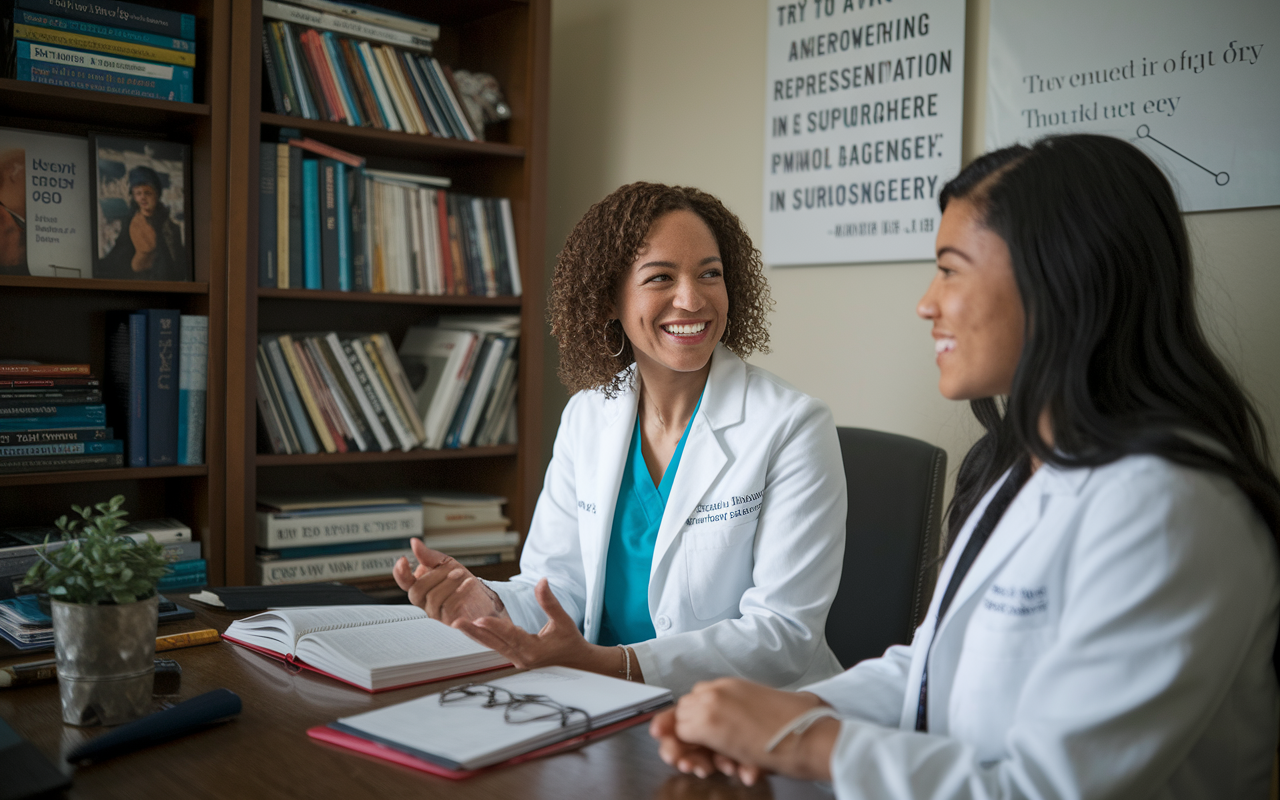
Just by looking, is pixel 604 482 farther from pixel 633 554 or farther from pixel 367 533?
pixel 367 533

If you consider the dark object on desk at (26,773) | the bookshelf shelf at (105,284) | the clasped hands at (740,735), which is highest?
the bookshelf shelf at (105,284)

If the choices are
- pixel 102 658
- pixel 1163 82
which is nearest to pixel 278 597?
pixel 102 658

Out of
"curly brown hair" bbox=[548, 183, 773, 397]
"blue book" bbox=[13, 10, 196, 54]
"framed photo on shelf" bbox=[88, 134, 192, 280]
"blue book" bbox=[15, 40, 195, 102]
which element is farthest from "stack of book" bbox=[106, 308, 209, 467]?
"curly brown hair" bbox=[548, 183, 773, 397]

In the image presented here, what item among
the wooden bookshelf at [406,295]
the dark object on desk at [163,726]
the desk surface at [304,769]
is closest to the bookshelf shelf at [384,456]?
the wooden bookshelf at [406,295]

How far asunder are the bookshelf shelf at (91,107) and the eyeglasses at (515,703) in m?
1.71

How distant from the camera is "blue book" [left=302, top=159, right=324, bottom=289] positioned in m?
2.50

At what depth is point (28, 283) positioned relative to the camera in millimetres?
2146

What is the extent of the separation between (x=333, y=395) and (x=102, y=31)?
38.8 inches

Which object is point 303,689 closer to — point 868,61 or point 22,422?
point 22,422

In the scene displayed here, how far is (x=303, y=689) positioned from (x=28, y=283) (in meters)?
1.45

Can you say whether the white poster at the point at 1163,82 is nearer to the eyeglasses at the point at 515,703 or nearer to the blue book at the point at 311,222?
the eyeglasses at the point at 515,703

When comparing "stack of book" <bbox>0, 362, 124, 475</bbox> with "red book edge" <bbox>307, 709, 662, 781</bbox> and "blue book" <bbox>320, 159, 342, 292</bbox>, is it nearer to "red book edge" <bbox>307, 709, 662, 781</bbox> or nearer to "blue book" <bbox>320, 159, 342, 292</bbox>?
"blue book" <bbox>320, 159, 342, 292</bbox>

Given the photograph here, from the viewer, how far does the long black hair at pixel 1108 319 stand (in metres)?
0.94

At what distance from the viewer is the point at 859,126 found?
2273mm
